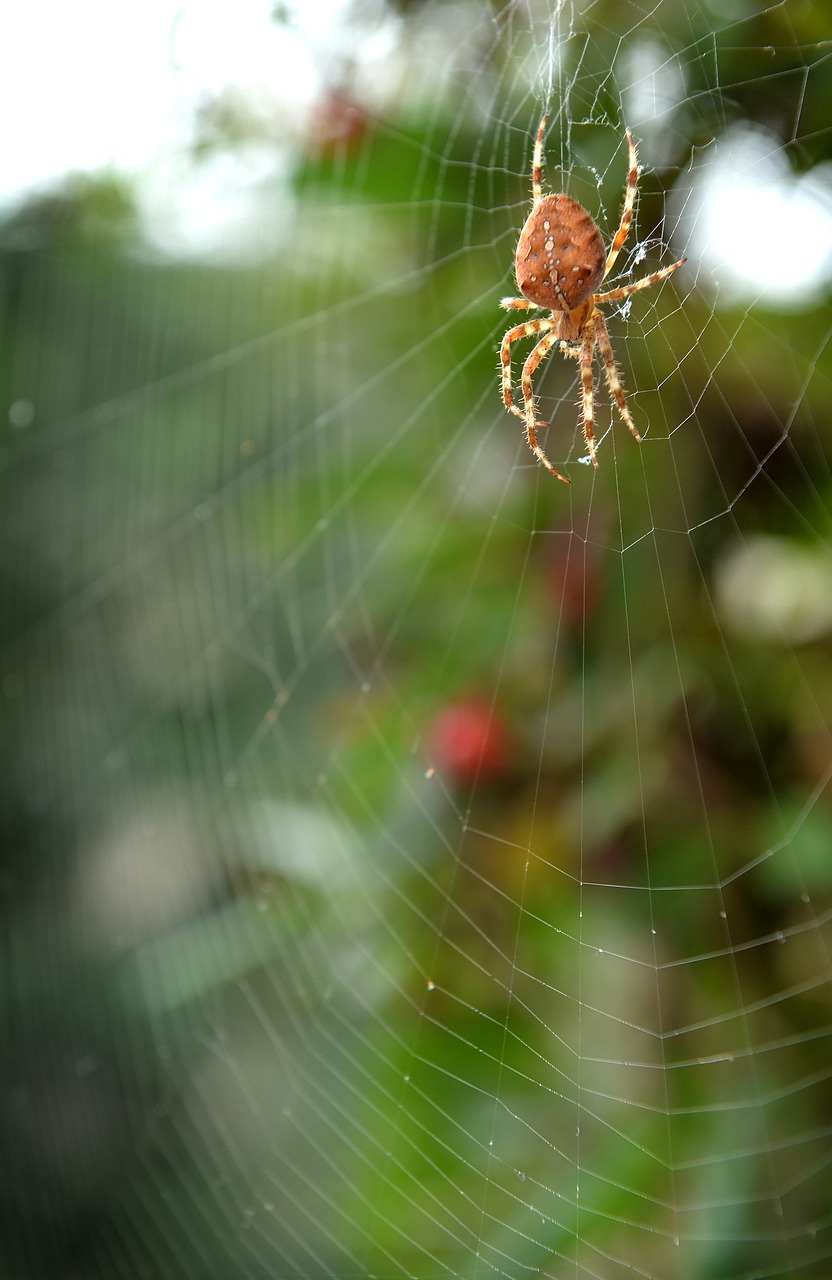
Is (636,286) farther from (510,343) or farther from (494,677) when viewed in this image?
(494,677)

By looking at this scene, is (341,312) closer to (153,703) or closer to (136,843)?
(153,703)

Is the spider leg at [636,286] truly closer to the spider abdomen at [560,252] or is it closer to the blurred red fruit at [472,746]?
the spider abdomen at [560,252]

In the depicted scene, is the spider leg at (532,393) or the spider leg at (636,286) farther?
the spider leg at (532,393)

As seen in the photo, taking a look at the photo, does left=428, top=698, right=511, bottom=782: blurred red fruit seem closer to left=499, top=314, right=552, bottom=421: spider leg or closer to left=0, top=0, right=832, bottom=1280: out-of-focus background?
left=0, top=0, right=832, bottom=1280: out-of-focus background

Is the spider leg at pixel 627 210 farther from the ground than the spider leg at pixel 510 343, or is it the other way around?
the spider leg at pixel 627 210

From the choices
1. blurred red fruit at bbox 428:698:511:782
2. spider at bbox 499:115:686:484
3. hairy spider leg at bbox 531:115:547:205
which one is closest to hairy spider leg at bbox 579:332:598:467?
spider at bbox 499:115:686:484

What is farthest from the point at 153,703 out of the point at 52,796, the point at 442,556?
the point at 442,556

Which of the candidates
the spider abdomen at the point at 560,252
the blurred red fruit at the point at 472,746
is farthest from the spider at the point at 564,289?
the blurred red fruit at the point at 472,746

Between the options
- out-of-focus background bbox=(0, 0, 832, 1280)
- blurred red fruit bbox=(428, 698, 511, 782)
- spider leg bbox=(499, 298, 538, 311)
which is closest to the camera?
out-of-focus background bbox=(0, 0, 832, 1280)
